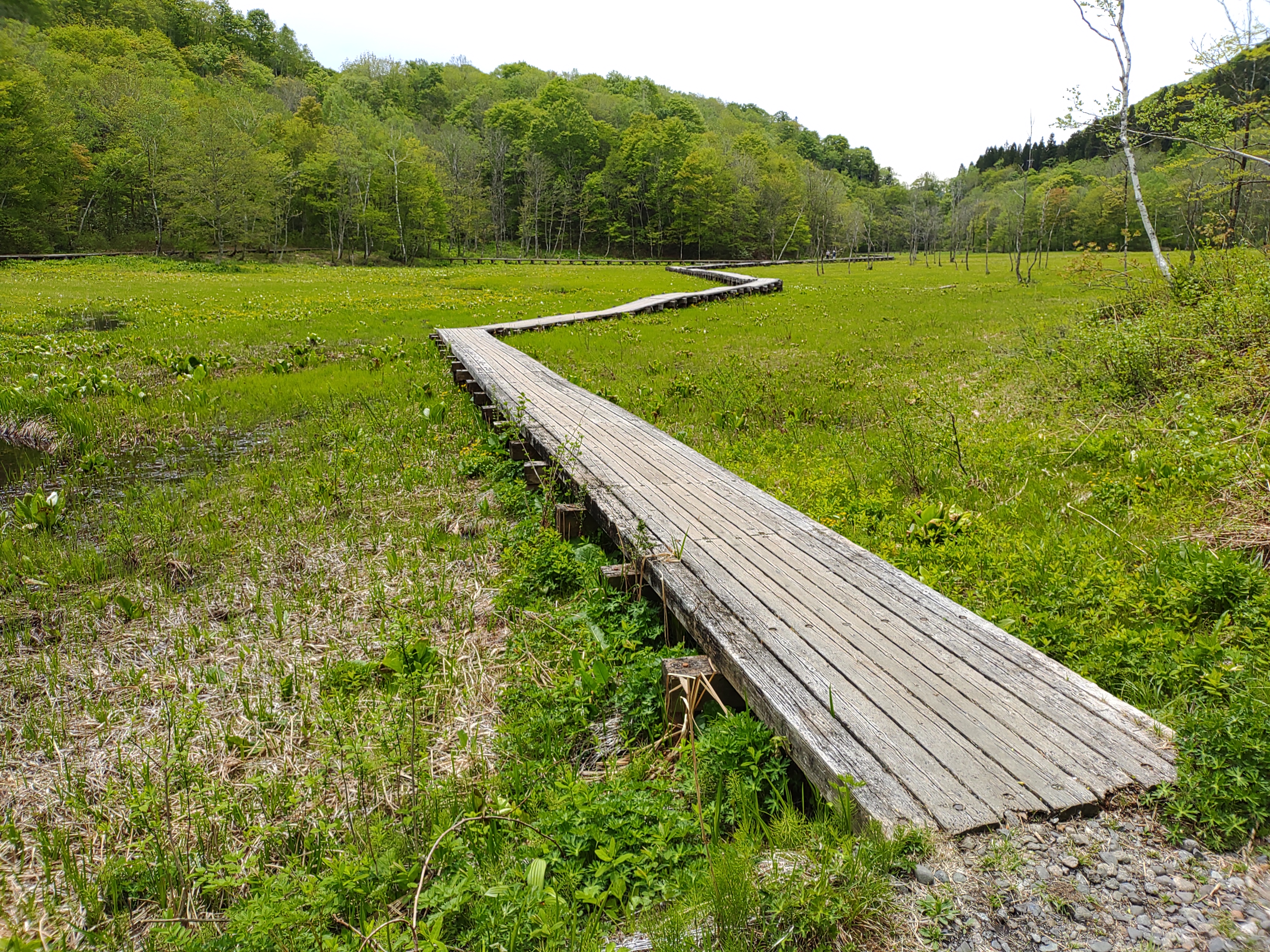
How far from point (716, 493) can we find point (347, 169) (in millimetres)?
67874

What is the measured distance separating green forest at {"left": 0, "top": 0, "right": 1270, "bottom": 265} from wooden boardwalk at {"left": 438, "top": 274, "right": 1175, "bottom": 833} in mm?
14144

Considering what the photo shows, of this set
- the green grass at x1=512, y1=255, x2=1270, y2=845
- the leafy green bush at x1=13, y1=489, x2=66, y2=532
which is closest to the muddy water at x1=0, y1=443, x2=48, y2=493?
the leafy green bush at x1=13, y1=489, x2=66, y2=532

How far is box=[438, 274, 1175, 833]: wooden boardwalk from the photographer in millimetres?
2393

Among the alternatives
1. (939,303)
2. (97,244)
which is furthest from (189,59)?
(939,303)

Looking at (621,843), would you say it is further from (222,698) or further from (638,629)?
(222,698)

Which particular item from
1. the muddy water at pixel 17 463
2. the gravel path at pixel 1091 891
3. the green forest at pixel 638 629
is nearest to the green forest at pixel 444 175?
the green forest at pixel 638 629

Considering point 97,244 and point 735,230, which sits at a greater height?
point 735,230

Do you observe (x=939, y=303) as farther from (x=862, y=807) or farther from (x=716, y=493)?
(x=862, y=807)

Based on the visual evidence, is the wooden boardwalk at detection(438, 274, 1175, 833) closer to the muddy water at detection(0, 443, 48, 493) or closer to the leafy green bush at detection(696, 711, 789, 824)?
the leafy green bush at detection(696, 711, 789, 824)

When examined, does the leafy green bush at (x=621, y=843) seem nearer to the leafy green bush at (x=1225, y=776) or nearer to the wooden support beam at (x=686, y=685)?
the wooden support beam at (x=686, y=685)

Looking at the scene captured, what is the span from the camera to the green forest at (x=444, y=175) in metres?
49.2

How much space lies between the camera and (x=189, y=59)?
104 metres

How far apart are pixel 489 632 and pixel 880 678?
8.99ft

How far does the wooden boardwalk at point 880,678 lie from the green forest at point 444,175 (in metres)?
14.1
